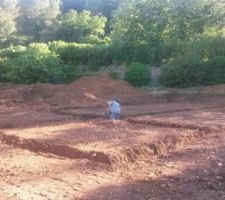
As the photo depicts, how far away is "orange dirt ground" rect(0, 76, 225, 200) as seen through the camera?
666cm

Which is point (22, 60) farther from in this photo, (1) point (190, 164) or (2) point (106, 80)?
(1) point (190, 164)

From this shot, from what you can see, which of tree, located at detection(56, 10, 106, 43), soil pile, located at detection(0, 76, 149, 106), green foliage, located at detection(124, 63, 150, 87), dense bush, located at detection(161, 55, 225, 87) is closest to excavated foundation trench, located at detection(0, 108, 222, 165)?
soil pile, located at detection(0, 76, 149, 106)

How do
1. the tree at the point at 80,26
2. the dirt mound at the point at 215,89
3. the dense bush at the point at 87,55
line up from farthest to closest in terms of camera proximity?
the tree at the point at 80,26 → the dense bush at the point at 87,55 → the dirt mound at the point at 215,89

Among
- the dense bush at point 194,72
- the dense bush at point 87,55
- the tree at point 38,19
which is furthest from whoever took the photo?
the tree at point 38,19

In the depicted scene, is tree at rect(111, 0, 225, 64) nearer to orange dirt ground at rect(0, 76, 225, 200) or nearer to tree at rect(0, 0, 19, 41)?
orange dirt ground at rect(0, 76, 225, 200)

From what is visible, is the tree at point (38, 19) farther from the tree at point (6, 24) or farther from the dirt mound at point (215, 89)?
the dirt mound at point (215, 89)

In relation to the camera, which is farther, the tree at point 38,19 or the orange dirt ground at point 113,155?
the tree at point 38,19

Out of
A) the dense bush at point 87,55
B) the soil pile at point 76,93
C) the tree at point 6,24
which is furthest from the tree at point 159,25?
the tree at point 6,24

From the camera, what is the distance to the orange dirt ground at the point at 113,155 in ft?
21.9

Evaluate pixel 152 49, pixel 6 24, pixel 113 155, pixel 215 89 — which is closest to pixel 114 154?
pixel 113 155

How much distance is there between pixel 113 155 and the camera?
27.9ft

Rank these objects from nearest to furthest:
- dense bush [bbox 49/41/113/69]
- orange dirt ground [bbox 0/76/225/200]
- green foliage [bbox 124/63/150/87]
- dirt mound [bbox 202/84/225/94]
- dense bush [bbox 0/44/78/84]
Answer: orange dirt ground [bbox 0/76/225/200] < dirt mound [bbox 202/84/225/94] < green foliage [bbox 124/63/150/87] < dense bush [bbox 0/44/78/84] < dense bush [bbox 49/41/113/69]

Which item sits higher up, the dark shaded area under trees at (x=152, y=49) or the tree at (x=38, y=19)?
the tree at (x=38, y=19)

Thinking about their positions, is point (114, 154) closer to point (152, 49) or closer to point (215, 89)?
point (215, 89)
